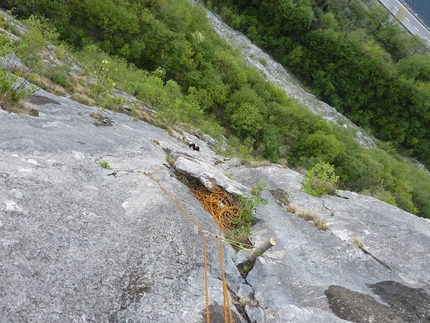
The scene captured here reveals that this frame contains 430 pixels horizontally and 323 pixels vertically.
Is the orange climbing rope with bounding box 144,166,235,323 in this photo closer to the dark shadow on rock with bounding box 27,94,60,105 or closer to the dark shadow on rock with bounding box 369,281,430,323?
the dark shadow on rock with bounding box 369,281,430,323

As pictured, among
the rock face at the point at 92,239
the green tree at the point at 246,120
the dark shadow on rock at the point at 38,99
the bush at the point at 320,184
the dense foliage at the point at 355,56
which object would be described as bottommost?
the green tree at the point at 246,120

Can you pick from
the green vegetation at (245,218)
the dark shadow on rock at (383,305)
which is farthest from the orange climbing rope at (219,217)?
the dark shadow on rock at (383,305)

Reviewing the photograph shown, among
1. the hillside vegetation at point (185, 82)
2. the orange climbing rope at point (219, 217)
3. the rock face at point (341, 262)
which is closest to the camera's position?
the orange climbing rope at point (219, 217)

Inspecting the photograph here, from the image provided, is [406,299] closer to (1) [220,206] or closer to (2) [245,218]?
(2) [245,218]

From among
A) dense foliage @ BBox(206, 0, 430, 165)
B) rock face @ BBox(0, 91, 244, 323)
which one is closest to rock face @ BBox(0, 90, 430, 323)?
rock face @ BBox(0, 91, 244, 323)

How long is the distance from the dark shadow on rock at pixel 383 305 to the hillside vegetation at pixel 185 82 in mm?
10092

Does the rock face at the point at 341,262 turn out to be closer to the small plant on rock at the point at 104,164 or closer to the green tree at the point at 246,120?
the small plant on rock at the point at 104,164

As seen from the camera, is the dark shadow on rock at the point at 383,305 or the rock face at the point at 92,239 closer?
the rock face at the point at 92,239

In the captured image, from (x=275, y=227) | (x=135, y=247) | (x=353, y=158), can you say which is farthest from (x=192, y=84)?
(x=135, y=247)

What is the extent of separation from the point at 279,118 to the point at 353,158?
7.39 m

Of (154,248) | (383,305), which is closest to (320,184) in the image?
(383,305)

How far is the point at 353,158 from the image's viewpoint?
95.1ft

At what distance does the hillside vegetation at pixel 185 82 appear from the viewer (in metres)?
16.3

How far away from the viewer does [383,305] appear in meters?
6.04
